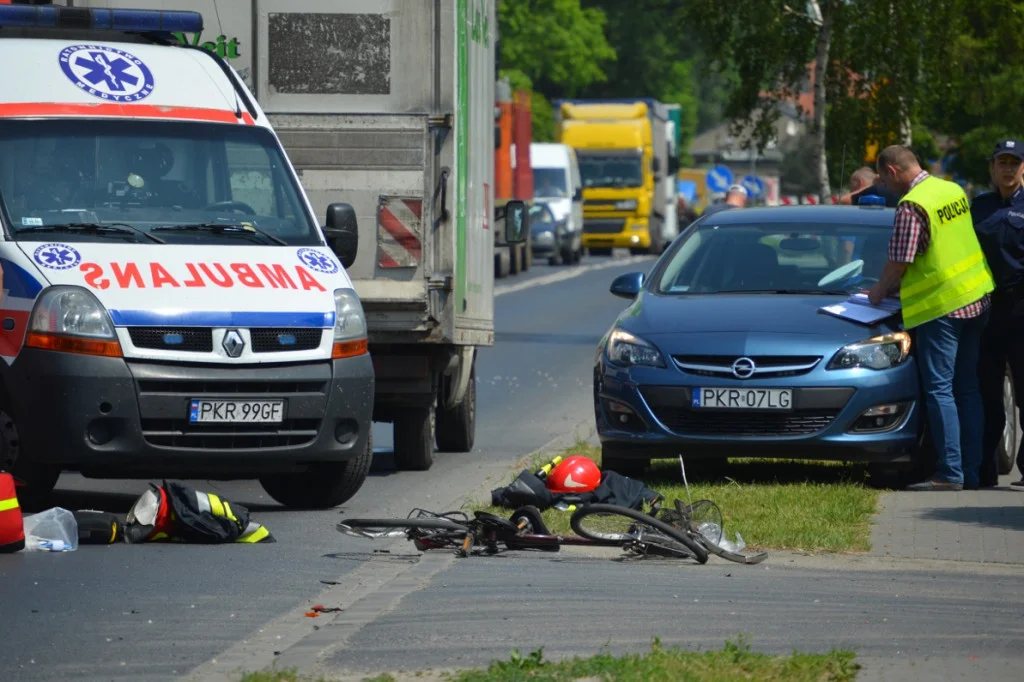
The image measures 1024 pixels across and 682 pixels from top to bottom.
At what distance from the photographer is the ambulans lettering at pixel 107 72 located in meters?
10.8

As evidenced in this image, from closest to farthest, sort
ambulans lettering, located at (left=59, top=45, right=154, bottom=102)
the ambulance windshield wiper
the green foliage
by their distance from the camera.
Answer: the ambulance windshield wiper, ambulans lettering, located at (left=59, top=45, right=154, bottom=102), the green foliage

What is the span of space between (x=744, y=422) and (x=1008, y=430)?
2129 millimetres

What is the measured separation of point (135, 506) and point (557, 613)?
8.94 ft

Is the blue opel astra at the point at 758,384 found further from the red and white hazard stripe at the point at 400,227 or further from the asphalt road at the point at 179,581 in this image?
the red and white hazard stripe at the point at 400,227

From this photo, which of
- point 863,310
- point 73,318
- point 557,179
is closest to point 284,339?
point 73,318

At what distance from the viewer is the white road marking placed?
40000 millimetres

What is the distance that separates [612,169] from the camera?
5512 cm

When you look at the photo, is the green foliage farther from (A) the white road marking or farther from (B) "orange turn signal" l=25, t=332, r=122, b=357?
(B) "orange turn signal" l=25, t=332, r=122, b=357

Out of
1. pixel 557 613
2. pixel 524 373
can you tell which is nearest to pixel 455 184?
pixel 557 613

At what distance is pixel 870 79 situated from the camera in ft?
94.0

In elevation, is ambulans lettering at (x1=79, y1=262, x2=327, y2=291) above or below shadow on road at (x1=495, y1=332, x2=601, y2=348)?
above

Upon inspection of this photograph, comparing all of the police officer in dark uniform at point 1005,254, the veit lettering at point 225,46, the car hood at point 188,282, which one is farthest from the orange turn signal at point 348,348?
the police officer in dark uniform at point 1005,254

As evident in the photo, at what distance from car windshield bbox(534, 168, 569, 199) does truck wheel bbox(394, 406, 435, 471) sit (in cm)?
3635

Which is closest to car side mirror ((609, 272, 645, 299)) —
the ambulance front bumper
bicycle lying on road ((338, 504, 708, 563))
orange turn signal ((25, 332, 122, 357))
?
the ambulance front bumper
